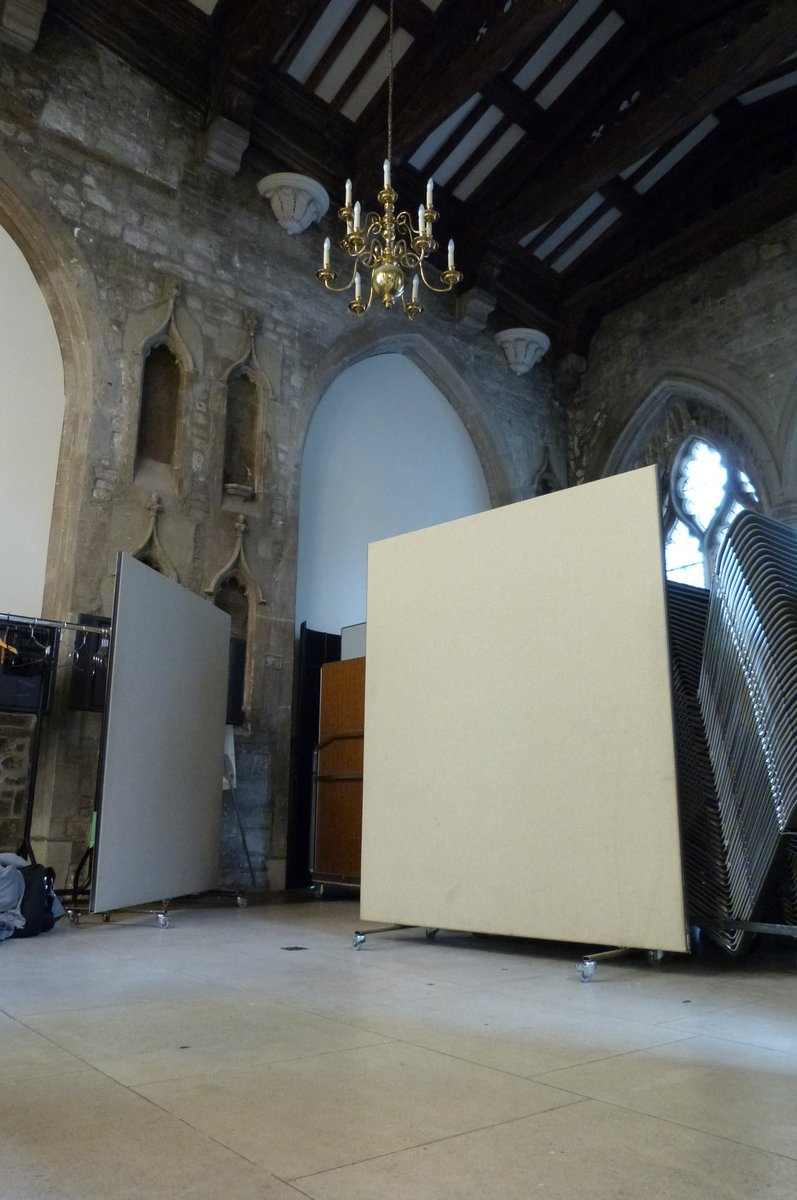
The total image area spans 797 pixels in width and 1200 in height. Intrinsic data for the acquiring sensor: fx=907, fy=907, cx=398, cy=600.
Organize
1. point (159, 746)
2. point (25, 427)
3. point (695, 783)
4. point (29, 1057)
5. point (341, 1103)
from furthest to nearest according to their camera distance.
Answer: point (25, 427) → point (159, 746) → point (695, 783) → point (29, 1057) → point (341, 1103)

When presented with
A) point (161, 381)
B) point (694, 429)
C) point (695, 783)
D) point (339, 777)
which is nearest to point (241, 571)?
point (161, 381)

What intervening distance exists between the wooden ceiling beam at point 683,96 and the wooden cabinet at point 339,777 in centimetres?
514

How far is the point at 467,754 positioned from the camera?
400cm

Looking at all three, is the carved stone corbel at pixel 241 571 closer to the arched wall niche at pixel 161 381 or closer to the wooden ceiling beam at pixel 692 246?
the arched wall niche at pixel 161 381

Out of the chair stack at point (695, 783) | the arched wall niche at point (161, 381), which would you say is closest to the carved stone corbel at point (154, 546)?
the arched wall niche at point (161, 381)

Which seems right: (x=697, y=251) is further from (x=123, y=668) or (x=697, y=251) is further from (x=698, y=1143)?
(x=698, y=1143)

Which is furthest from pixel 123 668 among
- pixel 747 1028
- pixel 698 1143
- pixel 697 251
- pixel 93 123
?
pixel 697 251

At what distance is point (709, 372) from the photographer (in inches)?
368

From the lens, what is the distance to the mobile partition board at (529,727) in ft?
11.2

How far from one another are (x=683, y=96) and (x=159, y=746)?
6718 mm

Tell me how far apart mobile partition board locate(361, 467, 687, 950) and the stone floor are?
0.36 m

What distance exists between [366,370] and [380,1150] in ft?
27.0

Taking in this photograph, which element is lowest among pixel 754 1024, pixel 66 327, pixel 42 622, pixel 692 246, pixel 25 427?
pixel 754 1024

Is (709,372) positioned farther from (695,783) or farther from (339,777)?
(695,783)
